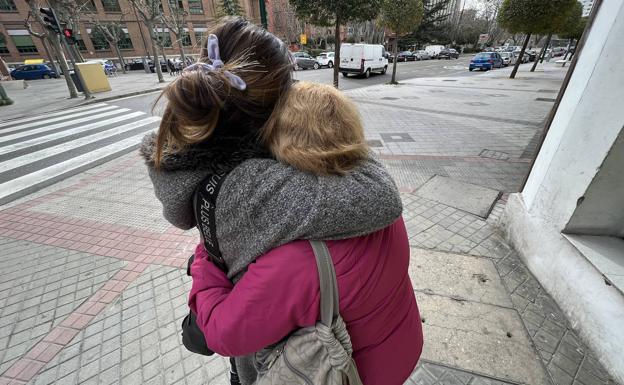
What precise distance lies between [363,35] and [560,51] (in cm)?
3295

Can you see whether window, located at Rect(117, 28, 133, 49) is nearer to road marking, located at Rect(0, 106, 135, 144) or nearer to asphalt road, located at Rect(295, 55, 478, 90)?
asphalt road, located at Rect(295, 55, 478, 90)

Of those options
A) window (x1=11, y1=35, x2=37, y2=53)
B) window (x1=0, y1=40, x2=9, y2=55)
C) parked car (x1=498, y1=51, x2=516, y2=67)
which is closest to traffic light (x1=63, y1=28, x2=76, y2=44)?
window (x1=11, y1=35, x2=37, y2=53)

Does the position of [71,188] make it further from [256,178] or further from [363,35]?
[363,35]

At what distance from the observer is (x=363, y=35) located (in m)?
40.5

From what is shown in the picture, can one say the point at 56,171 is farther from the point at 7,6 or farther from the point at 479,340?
the point at 7,6

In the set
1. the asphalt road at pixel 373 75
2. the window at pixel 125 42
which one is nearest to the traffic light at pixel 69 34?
the asphalt road at pixel 373 75

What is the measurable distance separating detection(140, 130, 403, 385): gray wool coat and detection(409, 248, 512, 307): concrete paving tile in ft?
6.70

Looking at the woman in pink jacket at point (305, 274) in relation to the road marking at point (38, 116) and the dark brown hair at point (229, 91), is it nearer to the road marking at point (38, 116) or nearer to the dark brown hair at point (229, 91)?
the dark brown hair at point (229, 91)

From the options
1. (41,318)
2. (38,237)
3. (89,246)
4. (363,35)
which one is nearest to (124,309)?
(41,318)

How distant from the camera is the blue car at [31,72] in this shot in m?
24.3

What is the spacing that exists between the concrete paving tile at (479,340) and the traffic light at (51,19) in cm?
1484

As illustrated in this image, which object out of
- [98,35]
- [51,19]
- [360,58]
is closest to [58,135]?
[51,19]

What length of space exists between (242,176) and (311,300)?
0.37m

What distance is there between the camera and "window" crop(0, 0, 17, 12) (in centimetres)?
2991
